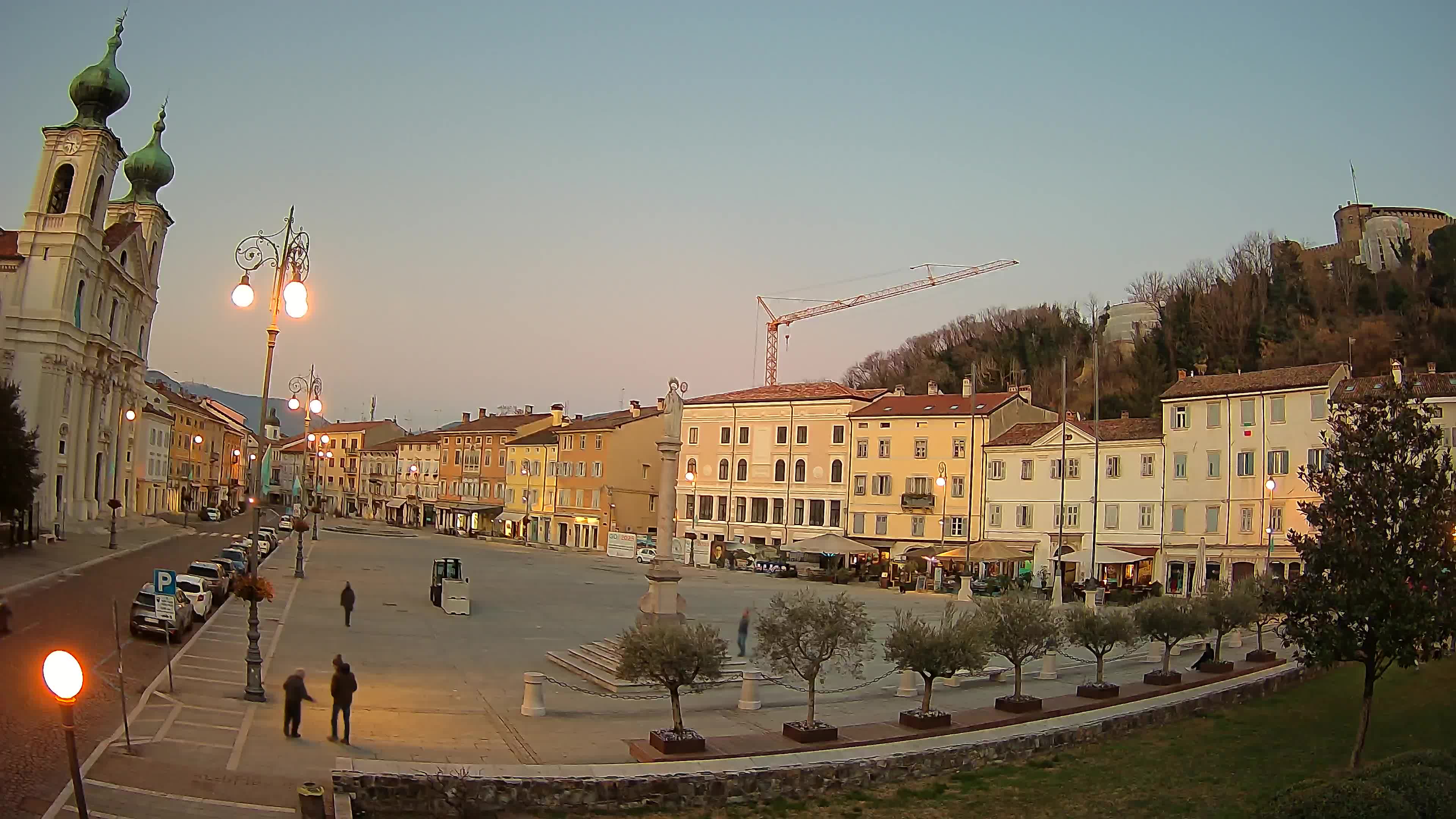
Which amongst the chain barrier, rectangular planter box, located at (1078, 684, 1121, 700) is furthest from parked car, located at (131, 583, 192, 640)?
rectangular planter box, located at (1078, 684, 1121, 700)

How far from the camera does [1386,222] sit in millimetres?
102938

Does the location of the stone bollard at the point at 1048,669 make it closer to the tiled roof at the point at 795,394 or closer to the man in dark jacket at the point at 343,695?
the man in dark jacket at the point at 343,695

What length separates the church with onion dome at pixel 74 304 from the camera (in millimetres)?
56438

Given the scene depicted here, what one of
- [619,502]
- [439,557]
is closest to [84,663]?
[439,557]

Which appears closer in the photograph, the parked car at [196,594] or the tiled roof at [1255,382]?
the parked car at [196,594]

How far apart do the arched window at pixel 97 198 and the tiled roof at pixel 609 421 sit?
1490 inches

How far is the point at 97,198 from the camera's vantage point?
61000 mm

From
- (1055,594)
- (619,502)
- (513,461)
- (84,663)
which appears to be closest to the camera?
(84,663)

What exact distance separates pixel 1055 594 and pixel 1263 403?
15772mm

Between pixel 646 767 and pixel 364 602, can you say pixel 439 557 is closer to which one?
pixel 364 602

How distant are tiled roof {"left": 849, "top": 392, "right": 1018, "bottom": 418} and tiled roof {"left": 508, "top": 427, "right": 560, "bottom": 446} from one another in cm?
3359

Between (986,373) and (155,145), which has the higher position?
(155,145)

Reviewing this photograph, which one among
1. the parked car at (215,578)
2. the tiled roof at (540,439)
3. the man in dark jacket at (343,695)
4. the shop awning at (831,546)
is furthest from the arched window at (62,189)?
the man in dark jacket at (343,695)

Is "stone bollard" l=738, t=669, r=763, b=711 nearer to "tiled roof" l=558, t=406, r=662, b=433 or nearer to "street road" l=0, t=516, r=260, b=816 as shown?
"street road" l=0, t=516, r=260, b=816
